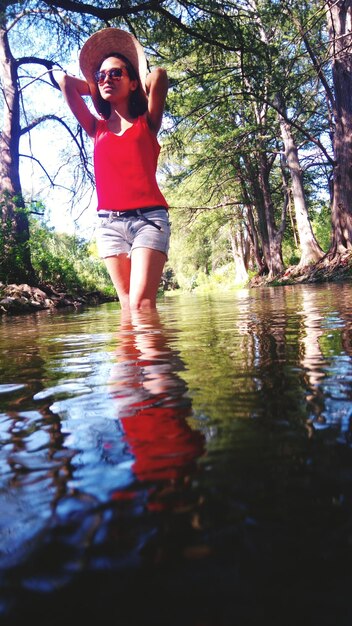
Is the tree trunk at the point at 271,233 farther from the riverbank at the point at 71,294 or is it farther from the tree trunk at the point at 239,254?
the tree trunk at the point at 239,254

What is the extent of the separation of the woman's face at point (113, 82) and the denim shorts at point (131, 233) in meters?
0.87

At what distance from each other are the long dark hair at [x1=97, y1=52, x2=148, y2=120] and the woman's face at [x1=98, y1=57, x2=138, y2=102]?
0.05m

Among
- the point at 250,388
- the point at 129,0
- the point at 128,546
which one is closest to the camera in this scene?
the point at 128,546

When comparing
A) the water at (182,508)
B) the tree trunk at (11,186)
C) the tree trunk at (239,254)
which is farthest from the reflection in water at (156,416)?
the tree trunk at (239,254)

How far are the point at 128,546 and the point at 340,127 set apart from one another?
13586 millimetres

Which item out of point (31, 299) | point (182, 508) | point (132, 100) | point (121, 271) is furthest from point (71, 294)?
point (182, 508)

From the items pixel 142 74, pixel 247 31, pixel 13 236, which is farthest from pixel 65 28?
pixel 142 74

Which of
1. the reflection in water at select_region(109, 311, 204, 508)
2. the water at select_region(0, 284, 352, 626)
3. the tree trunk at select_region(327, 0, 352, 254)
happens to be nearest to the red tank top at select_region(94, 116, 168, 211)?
the reflection in water at select_region(109, 311, 204, 508)

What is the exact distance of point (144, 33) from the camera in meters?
6.87

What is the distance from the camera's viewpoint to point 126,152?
Answer: 11.3 ft

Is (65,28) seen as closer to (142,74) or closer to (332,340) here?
(142,74)

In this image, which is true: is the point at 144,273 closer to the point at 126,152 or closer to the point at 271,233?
the point at 126,152

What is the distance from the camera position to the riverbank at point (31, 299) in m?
7.79

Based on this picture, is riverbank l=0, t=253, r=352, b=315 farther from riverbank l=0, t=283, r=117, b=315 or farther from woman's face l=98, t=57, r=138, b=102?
woman's face l=98, t=57, r=138, b=102
